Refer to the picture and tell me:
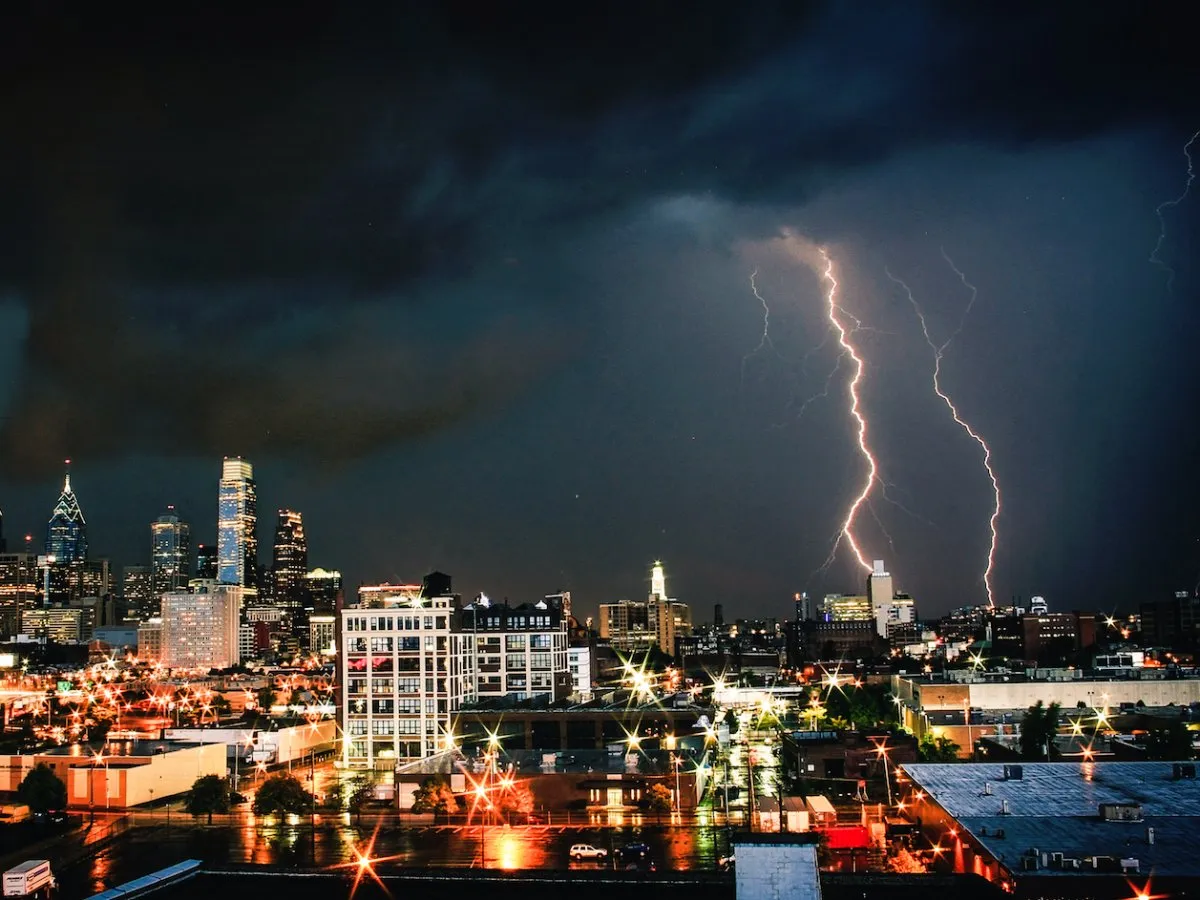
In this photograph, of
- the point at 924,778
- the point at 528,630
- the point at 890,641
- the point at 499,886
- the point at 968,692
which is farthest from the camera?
the point at 890,641

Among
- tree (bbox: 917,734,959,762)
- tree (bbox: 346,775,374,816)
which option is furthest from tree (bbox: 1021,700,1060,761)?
tree (bbox: 346,775,374,816)

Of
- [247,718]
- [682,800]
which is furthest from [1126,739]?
[247,718]

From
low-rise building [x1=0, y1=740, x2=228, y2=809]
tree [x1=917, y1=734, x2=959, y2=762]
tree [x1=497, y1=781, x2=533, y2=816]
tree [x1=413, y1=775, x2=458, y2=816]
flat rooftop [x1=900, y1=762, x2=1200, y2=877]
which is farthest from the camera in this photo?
tree [x1=917, y1=734, x2=959, y2=762]

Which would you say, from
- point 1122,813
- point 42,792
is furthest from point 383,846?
point 1122,813

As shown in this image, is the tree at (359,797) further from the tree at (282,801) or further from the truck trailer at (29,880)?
the truck trailer at (29,880)

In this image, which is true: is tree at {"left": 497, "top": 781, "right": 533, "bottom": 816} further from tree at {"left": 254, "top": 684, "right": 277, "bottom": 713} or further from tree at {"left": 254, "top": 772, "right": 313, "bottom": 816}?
tree at {"left": 254, "top": 684, "right": 277, "bottom": 713}

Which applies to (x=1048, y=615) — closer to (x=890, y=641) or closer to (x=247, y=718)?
(x=890, y=641)
